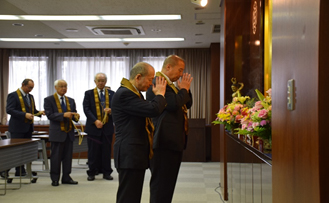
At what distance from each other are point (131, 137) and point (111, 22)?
4611 millimetres

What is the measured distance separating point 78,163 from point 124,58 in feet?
11.1

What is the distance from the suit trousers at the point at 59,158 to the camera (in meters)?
5.71

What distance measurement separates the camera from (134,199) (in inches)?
108

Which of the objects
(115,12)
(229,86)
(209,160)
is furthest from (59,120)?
(209,160)

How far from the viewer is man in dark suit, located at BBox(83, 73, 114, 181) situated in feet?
20.5

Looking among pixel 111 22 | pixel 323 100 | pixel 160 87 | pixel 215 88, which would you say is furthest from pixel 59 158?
pixel 323 100

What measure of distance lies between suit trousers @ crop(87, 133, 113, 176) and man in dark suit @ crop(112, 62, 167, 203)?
351 centimetres

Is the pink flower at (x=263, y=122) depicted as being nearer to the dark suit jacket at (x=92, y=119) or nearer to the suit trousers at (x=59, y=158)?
the suit trousers at (x=59, y=158)

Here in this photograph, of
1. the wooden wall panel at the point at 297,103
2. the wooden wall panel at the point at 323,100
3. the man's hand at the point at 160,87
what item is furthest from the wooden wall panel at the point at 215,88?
the wooden wall panel at the point at 323,100

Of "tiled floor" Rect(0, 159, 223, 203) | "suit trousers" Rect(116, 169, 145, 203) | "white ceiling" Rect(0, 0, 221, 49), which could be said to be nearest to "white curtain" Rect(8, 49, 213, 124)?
"white ceiling" Rect(0, 0, 221, 49)

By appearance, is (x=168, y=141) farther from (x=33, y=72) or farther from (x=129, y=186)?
(x=33, y=72)

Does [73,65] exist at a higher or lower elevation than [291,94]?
higher

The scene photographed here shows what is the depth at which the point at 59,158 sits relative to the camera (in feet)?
18.8

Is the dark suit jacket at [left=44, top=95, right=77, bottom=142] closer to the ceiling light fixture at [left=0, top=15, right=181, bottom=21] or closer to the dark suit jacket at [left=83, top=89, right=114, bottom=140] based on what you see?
the dark suit jacket at [left=83, top=89, right=114, bottom=140]
